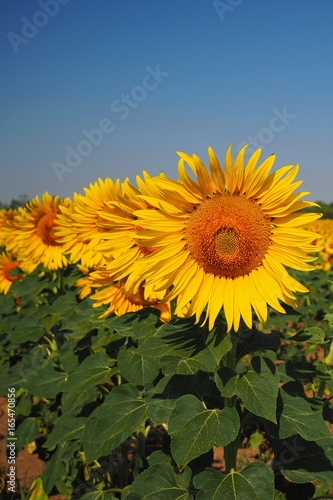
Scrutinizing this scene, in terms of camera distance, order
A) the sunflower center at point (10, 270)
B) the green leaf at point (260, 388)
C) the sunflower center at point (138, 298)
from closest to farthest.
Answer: the green leaf at point (260, 388) → the sunflower center at point (138, 298) → the sunflower center at point (10, 270)

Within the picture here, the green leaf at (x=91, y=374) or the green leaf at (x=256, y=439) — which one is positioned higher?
the green leaf at (x=91, y=374)

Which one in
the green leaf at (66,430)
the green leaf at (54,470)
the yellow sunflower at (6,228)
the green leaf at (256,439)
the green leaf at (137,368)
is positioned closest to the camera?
the green leaf at (137,368)

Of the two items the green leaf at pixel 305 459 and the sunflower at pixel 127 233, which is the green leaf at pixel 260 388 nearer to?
the green leaf at pixel 305 459

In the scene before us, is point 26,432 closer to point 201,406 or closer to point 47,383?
point 47,383

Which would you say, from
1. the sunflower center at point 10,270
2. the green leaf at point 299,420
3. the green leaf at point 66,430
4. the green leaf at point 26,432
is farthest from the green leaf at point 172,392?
the sunflower center at point 10,270

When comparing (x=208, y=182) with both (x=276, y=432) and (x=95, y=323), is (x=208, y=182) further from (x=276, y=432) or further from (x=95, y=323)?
(x=95, y=323)

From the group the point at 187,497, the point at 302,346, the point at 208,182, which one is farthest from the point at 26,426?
the point at 302,346

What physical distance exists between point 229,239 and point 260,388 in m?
0.54

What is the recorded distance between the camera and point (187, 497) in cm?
216

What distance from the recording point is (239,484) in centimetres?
201

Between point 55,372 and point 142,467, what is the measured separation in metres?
0.86

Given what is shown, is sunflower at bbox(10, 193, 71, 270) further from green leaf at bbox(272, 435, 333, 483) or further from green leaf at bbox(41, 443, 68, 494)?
green leaf at bbox(272, 435, 333, 483)

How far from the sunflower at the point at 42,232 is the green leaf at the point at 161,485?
228cm

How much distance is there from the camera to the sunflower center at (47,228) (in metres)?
4.33
